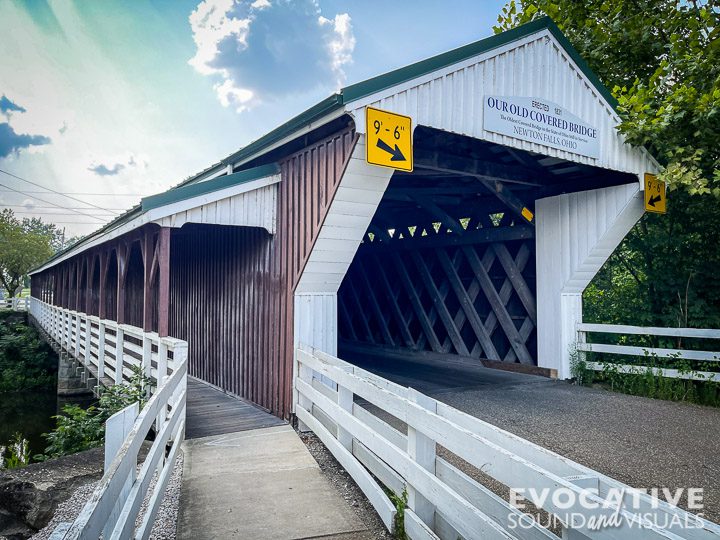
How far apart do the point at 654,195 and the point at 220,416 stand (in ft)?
20.6

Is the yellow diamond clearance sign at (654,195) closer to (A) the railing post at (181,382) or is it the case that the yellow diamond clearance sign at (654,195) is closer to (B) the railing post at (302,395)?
(B) the railing post at (302,395)

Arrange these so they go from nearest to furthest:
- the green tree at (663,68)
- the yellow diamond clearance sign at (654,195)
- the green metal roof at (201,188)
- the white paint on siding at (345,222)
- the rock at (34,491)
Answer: the rock at (34,491), the white paint on siding at (345,222), the green metal roof at (201,188), the green tree at (663,68), the yellow diamond clearance sign at (654,195)

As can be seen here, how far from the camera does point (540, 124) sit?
6078mm

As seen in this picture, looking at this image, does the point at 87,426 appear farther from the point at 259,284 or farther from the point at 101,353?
the point at 101,353

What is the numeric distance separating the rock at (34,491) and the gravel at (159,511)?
92mm

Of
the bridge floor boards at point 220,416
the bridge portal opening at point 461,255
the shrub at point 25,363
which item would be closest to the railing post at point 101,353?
the bridge floor boards at point 220,416

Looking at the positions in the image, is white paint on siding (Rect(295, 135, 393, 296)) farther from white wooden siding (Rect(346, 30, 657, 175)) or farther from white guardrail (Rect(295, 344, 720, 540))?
white guardrail (Rect(295, 344, 720, 540))

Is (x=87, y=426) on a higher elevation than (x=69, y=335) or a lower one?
lower

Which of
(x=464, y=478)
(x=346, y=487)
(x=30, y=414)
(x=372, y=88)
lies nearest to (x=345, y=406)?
(x=346, y=487)

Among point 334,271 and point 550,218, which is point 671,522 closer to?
point 334,271


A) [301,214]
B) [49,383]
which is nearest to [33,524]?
[301,214]

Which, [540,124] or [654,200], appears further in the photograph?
[654,200]

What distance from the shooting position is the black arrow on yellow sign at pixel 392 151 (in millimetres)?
4816

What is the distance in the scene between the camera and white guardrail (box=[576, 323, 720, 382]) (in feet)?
20.5
